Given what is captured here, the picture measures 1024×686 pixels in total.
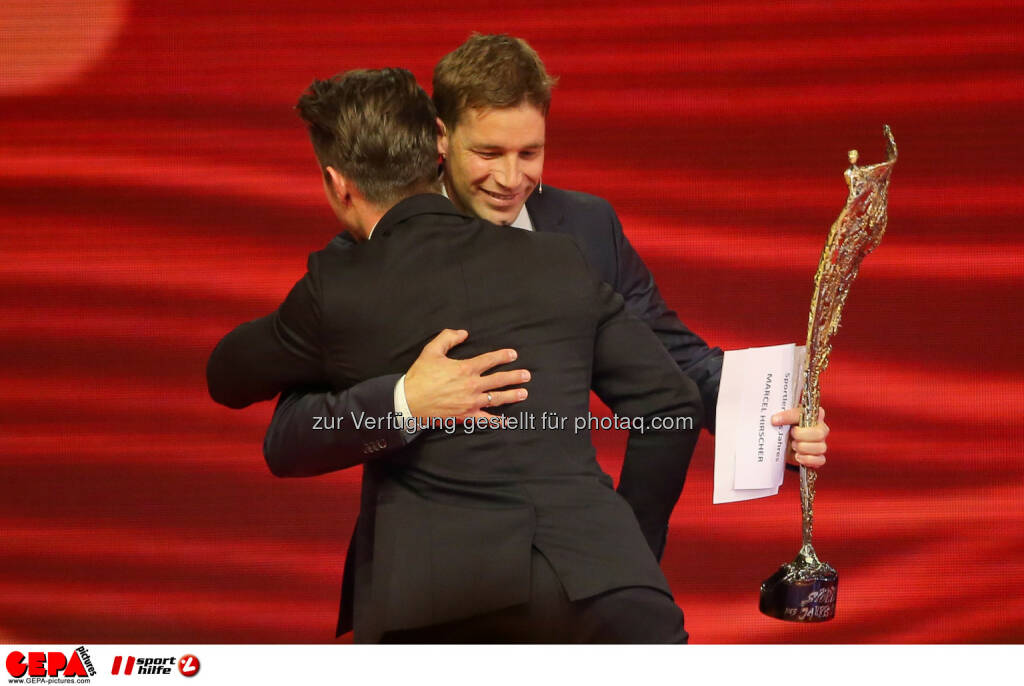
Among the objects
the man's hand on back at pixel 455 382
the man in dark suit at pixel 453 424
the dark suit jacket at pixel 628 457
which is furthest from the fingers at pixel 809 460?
the man's hand on back at pixel 455 382

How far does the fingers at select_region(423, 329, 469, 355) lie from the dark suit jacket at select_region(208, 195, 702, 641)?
2cm

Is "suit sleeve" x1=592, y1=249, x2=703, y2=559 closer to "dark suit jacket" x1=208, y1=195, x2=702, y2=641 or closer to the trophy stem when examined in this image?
"dark suit jacket" x1=208, y1=195, x2=702, y2=641

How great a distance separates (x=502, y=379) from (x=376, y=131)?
402mm

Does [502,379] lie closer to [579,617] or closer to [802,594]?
[579,617]

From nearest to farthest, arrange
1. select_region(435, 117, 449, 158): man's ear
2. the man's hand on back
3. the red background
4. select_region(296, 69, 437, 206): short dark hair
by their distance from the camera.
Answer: the man's hand on back, select_region(296, 69, 437, 206): short dark hair, select_region(435, 117, 449, 158): man's ear, the red background

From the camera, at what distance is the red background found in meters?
2.88

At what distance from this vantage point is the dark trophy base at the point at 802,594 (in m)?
1.89

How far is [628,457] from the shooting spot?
71.0 inches

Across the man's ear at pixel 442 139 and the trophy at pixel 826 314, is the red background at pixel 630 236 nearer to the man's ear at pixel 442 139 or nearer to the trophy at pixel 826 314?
the man's ear at pixel 442 139

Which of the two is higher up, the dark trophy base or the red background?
the red background

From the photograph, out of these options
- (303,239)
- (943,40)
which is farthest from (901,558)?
(303,239)
